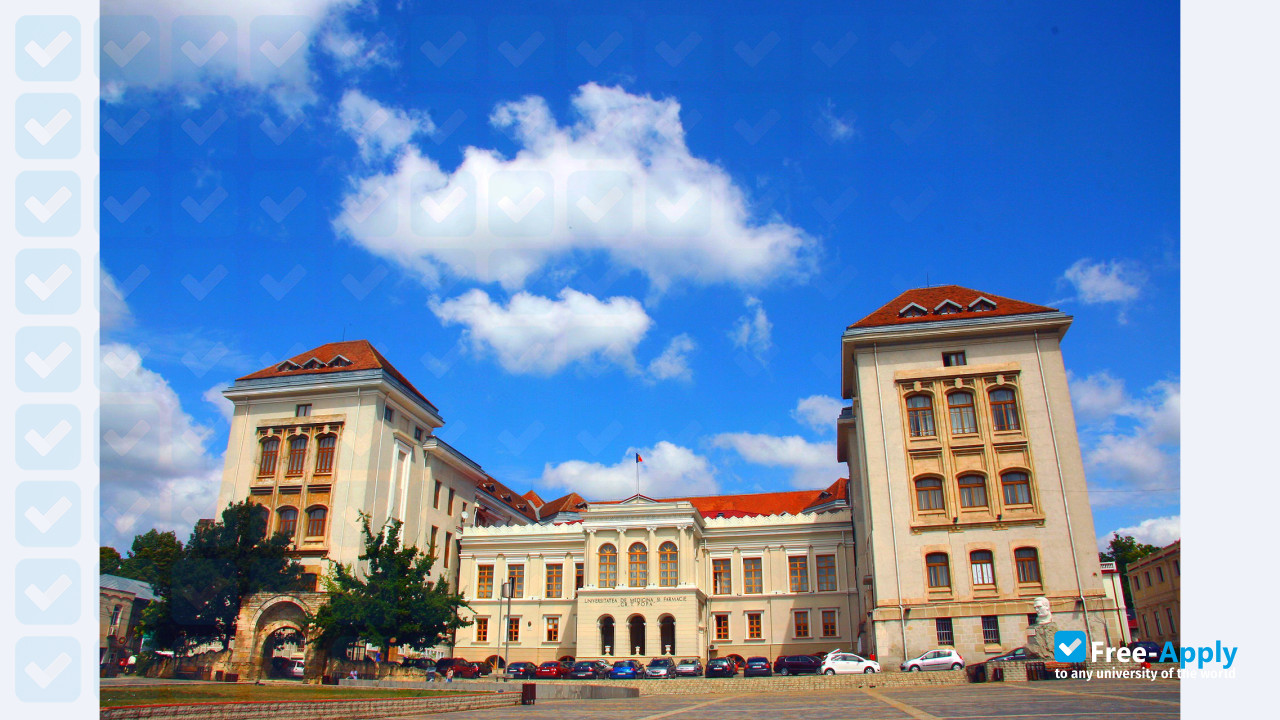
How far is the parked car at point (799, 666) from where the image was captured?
1480 inches

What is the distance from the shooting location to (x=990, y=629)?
111 ft

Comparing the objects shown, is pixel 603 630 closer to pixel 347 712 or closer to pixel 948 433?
pixel 948 433

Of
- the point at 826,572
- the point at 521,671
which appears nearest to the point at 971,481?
the point at 826,572

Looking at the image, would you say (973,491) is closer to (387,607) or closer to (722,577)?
(722,577)

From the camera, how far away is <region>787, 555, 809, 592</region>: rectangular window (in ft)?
166

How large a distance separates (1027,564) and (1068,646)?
5149 mm

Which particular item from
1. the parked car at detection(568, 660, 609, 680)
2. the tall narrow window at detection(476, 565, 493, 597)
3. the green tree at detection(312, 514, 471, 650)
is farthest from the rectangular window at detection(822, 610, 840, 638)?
the green tree at detection(312, 514, 471, 650)

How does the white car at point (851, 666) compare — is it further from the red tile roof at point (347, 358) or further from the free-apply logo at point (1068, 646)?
the red tile roof at point (347, 358)

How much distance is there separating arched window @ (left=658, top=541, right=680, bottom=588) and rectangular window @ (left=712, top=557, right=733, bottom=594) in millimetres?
5274

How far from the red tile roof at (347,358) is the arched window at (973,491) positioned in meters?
33.2

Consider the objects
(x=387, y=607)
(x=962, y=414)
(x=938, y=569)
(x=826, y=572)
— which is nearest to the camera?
(x=387, y=607)

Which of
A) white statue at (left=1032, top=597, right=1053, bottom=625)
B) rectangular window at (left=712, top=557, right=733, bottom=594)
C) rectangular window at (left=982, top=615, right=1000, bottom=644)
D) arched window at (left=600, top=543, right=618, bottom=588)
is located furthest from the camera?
rectangular window at (left=712, top=557, right=733, bottom=594)

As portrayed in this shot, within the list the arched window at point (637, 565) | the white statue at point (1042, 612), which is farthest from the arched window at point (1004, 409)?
the arched window at point (637, 565)

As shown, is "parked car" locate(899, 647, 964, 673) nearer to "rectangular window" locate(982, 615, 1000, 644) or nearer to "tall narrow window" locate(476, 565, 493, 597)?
"rectangular window" locate(982, 615, 1000, 644)
